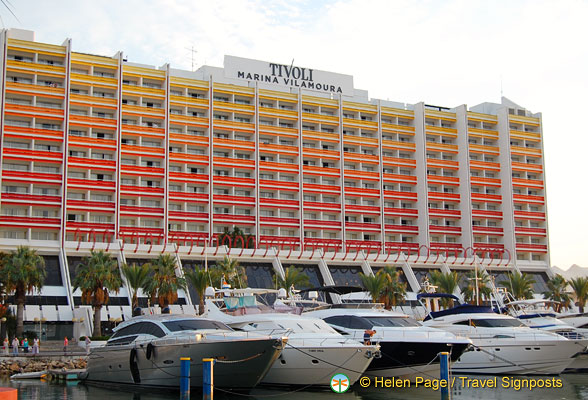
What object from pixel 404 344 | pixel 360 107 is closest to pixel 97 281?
pixel 404 344

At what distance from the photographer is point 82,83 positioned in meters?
92.3

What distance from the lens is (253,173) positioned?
330ft

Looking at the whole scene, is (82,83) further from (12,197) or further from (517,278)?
(517,278)

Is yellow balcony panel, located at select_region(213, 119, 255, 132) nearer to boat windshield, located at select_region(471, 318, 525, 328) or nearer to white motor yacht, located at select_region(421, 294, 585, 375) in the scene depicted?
white motor yacht, located at select_region(421, 294, 585, 375)

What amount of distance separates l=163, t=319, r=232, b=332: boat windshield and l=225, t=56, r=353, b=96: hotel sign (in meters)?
70.8

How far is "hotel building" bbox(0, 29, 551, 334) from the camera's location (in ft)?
287

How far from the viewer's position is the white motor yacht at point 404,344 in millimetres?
35562

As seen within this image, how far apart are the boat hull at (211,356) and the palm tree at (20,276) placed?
98.1 ft

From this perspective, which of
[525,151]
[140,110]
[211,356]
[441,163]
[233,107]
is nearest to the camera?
[211,356]

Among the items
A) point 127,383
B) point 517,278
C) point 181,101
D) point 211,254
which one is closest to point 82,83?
point 181,101

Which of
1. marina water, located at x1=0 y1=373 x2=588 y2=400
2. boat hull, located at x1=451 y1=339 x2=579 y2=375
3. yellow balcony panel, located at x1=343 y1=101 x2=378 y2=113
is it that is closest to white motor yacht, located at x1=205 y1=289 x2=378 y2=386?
marina water, located at x1=0 y1=373 x2=588 y2=400

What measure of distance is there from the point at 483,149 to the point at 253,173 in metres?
39.1

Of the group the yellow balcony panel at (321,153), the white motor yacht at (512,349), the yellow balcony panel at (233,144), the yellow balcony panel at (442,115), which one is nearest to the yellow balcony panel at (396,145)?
the yellow balcony panel at (442,115)

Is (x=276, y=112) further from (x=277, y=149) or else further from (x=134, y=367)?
(x=134, y=367)
